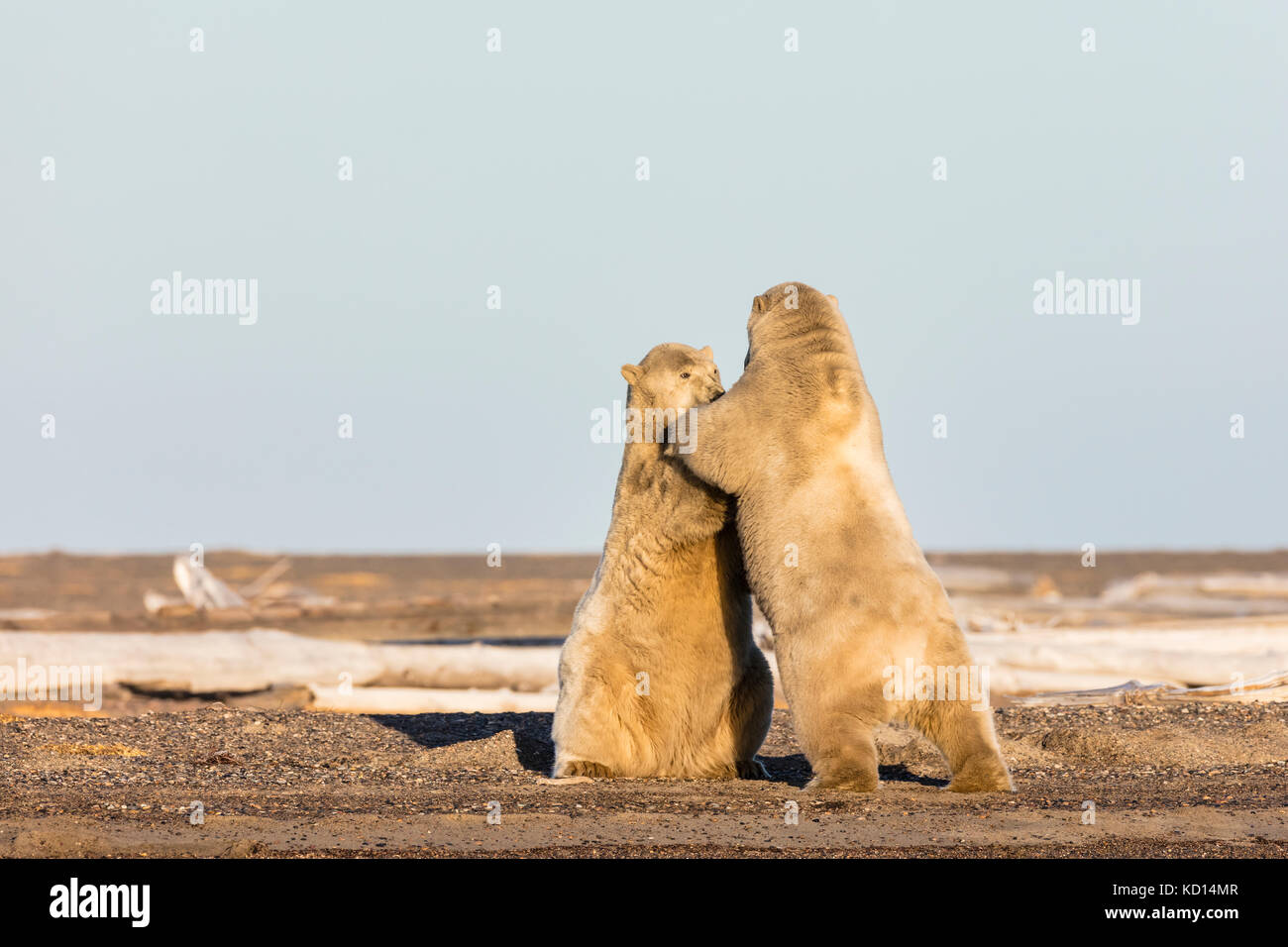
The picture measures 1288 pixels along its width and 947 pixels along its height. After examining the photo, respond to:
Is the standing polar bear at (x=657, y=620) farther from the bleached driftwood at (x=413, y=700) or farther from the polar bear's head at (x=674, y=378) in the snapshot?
the bleached driftwood at (x=413, y=700)

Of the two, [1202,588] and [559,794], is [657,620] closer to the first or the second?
[559,794]

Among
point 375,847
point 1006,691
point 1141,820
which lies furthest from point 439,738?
point 1006,691

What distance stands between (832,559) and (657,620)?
4.80 ft

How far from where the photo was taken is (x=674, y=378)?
8.95 metres

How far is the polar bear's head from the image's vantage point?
29.3 ft

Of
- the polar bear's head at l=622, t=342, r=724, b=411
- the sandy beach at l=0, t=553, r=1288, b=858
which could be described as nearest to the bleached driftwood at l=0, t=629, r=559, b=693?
the sandy beach at l=0, t=553, r=1288, b=858

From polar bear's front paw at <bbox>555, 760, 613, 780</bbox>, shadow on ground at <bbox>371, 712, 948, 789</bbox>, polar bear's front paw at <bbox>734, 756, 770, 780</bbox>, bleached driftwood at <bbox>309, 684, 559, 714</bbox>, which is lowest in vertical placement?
bleached driftwood at <bbox>309, 684, 559, 714</bbox>

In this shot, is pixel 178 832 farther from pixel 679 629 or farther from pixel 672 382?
pixel 672 382

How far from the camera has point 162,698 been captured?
16266 mm

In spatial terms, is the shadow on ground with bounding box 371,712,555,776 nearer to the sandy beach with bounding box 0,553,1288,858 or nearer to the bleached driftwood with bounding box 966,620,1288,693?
the sandy beach with bounding box 0,553,1288,858

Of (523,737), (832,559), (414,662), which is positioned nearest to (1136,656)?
(414,662)

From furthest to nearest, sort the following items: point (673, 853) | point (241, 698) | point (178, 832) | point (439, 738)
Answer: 1. point (241, 698)
2. point (439, 738)
3. point (178, 832)
4. point (673, 853)

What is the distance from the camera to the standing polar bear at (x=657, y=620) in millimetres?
8875

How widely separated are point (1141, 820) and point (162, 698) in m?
11.9
